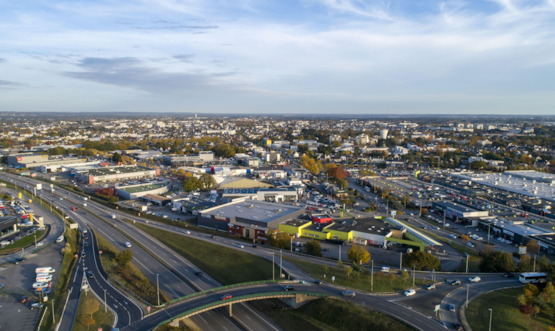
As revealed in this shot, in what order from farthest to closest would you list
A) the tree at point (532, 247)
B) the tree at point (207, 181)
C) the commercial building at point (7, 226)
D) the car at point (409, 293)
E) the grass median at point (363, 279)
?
the tree at point (207, 181), the commercial building at point (7, 226), the tree at point (532, 247), the grass median at point (363, 279), the car at point (409, 293)

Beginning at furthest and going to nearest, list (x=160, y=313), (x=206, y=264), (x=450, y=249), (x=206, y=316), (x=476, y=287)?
(x=450, y=249)
(x=206, y=264)
(x=476, y=287)
(x=206, y=316)
(x=160, y=313)

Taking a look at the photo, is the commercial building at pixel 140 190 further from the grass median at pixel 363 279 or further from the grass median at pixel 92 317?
the grass median at pixel 363 279

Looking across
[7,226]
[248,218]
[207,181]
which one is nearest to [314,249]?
[248,218]

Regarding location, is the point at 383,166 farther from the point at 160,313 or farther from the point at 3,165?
the point at 3,165

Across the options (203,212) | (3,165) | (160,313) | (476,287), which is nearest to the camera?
(160,313)

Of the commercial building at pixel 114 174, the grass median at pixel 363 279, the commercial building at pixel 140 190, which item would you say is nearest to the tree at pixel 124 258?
the grass median at pixel 363 279

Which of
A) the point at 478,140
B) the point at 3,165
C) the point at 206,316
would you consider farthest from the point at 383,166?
the point at 3,165

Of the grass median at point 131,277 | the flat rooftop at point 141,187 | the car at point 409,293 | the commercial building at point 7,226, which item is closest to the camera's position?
the car at point 409,293

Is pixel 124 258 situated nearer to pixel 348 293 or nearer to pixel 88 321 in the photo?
pixel 88 321
